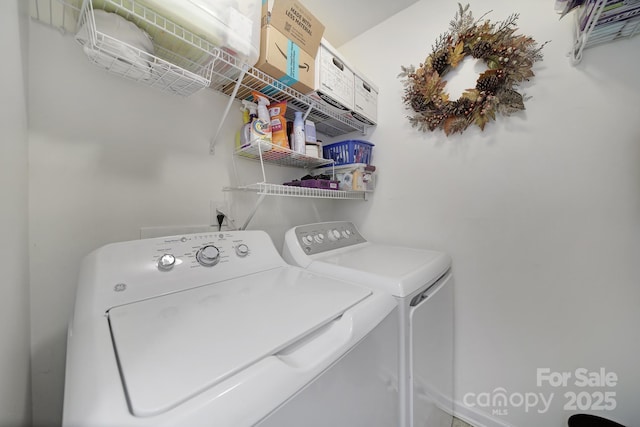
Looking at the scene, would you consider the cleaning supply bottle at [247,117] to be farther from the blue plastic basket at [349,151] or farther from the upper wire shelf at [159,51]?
the blue plastic basket at [349,151]

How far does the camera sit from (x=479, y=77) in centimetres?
118

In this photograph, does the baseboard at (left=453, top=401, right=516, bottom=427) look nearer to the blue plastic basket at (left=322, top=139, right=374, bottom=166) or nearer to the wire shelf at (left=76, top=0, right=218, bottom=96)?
the blue plastic basket at (left=322, top=139, right=374, bottom=166)

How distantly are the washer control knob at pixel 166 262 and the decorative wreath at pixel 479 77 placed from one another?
1.47 m

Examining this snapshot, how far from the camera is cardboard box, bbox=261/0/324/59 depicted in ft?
3.19

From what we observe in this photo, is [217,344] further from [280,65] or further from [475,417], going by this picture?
[475,417]

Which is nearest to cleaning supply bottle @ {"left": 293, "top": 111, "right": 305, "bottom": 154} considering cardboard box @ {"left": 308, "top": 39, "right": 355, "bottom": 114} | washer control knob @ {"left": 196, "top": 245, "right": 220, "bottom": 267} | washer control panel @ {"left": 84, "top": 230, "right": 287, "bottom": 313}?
cardboard box @ {"left": 308, "top": 39, "right": 355, "bottom": 114}

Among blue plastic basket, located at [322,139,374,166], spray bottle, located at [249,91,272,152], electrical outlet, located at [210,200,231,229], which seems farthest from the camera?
blue plastic basket, located at [322,139,374,166]

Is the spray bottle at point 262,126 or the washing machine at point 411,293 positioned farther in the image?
the spray bottle at point 262,126

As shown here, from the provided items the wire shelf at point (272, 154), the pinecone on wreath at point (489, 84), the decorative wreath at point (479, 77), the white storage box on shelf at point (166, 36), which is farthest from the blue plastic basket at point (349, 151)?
the white storage box on shelf at point (166, 36)

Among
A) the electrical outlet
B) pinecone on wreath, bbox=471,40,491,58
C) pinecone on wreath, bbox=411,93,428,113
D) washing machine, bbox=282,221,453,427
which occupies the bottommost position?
washing machine, bbox=282,221,453,427

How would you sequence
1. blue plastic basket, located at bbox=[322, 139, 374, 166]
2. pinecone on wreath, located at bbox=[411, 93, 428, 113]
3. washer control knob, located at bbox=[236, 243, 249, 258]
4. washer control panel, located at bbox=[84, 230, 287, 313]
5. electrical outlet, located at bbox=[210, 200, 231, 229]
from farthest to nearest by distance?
blue plastic basket, located at bbox=[322, 139, 374, 166]
pinecone on wreath, located at bbox=[411, 93, 428, 113]
electrical outlet, located at bbox=[210, 200, 231, 229]
washer control knob, located at bbox=[236, 243, 249, 258]
washer control panel, located at bbox=[84, 230, 287, 313]

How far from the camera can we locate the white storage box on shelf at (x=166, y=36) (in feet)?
2.14

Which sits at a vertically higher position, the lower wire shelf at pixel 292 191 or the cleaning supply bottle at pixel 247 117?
the cleaning supply bottle at pixel 247 117

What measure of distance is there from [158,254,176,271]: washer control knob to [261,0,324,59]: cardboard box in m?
1.02
